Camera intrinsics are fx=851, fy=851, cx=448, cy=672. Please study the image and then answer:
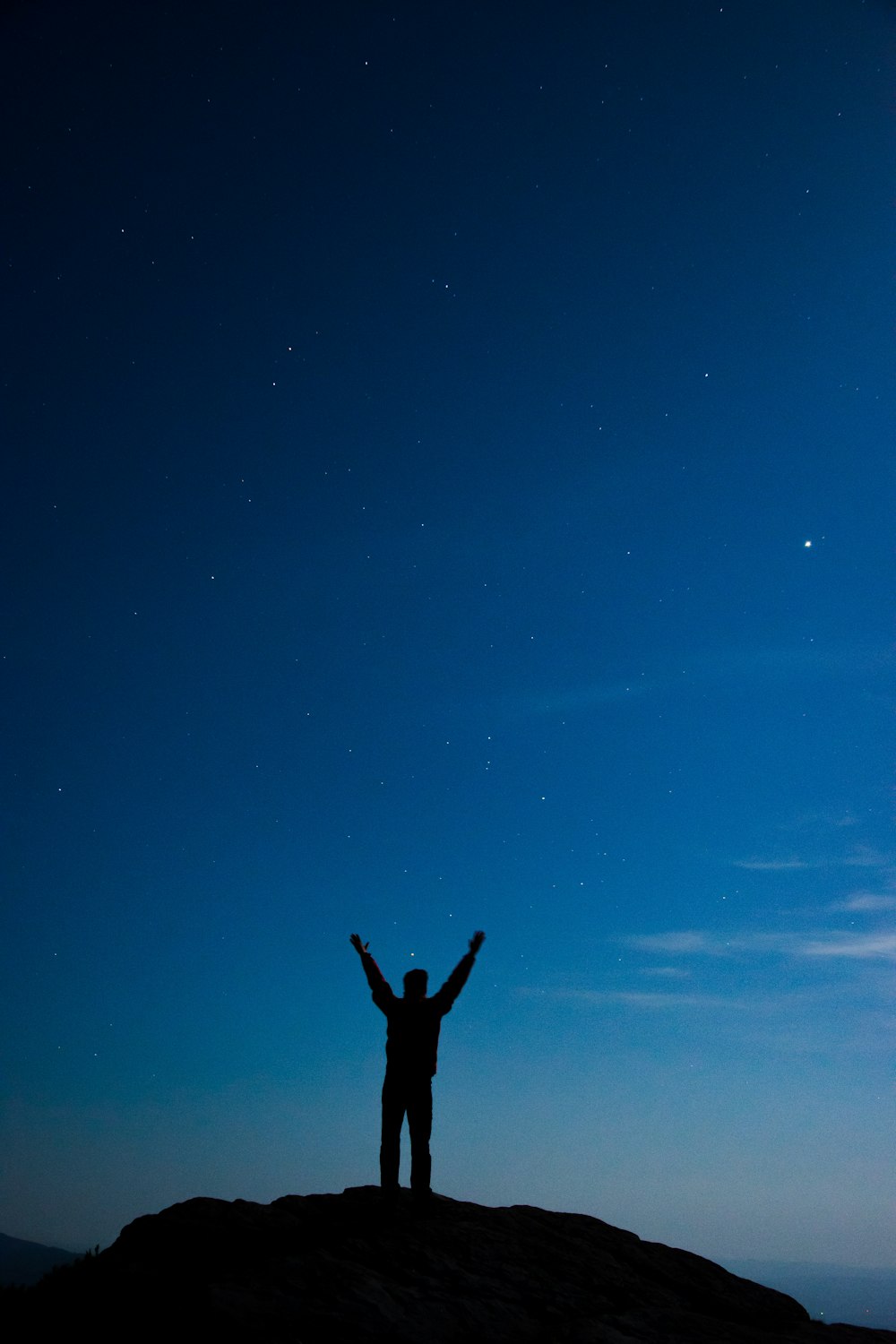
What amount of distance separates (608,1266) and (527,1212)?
6.82ft

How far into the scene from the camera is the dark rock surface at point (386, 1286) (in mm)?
7387

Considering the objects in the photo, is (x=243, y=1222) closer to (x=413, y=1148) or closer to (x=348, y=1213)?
(x=348, y=1213)

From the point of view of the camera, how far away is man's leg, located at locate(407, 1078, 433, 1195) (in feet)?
32.9

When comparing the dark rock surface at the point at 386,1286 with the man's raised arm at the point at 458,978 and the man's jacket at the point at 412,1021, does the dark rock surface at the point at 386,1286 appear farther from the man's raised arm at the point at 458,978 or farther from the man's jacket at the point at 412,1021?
the man's raised arm at the point at 458,978

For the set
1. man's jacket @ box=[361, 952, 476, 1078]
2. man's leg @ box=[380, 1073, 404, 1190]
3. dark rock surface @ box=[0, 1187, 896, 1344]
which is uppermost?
man's jacket @ box=[361, 952, 476, 1078]

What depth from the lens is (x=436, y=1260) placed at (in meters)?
8.99

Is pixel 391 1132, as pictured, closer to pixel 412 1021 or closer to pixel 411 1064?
pixel 411 1064

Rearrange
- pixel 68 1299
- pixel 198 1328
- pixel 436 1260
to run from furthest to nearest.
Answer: pixel 436 1260 < pixel 68 1299 < pixel 198 1328

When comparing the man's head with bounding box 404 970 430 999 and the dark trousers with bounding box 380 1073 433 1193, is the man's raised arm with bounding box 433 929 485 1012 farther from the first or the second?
the dark trousers with bounding box 380 1073 433 1193

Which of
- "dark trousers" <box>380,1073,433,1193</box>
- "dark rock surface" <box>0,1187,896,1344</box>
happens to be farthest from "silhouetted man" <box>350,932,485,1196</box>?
"dark rock surface" <box>0,1187,896,1344</box>

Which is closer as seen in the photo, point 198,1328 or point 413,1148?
point 198,1328

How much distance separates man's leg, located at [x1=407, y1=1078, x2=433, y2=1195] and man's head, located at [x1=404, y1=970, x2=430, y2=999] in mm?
942

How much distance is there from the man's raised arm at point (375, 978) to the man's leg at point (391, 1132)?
2.77 feet

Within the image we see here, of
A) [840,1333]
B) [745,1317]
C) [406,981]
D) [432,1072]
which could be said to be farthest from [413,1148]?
[840,1333]
